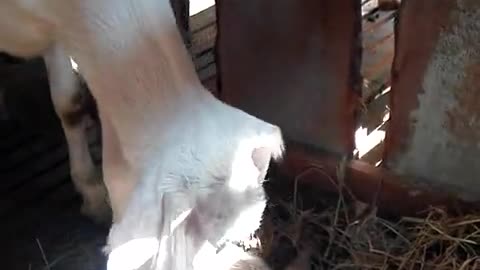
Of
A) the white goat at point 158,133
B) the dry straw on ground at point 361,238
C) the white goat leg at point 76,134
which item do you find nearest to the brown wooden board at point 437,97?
the dry straw on ground at point 361,238

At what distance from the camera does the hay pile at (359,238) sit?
1.47 metres

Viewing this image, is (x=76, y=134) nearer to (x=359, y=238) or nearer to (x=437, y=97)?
(x=359, y=238)

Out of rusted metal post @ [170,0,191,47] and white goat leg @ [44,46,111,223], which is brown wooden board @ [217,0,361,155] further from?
white goat leg @ [44,46,111,223]

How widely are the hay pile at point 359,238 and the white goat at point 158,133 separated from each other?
0.41 meters

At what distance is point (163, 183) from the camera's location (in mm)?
1098

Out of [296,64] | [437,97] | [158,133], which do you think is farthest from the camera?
[296,64]

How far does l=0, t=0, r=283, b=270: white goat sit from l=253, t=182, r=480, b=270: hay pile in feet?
1.33

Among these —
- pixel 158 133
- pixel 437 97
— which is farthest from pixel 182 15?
pixel 158 133

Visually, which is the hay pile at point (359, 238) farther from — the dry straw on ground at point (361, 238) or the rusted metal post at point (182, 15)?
the rusted metal post at point (182, 15)

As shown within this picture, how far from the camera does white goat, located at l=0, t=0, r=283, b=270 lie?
110cm

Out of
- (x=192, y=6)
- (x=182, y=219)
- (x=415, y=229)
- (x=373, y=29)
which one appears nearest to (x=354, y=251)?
(x=415, y=229)

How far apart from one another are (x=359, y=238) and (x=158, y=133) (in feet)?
1.81

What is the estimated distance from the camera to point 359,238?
5.06ft

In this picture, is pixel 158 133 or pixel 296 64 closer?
pixel 158 133
